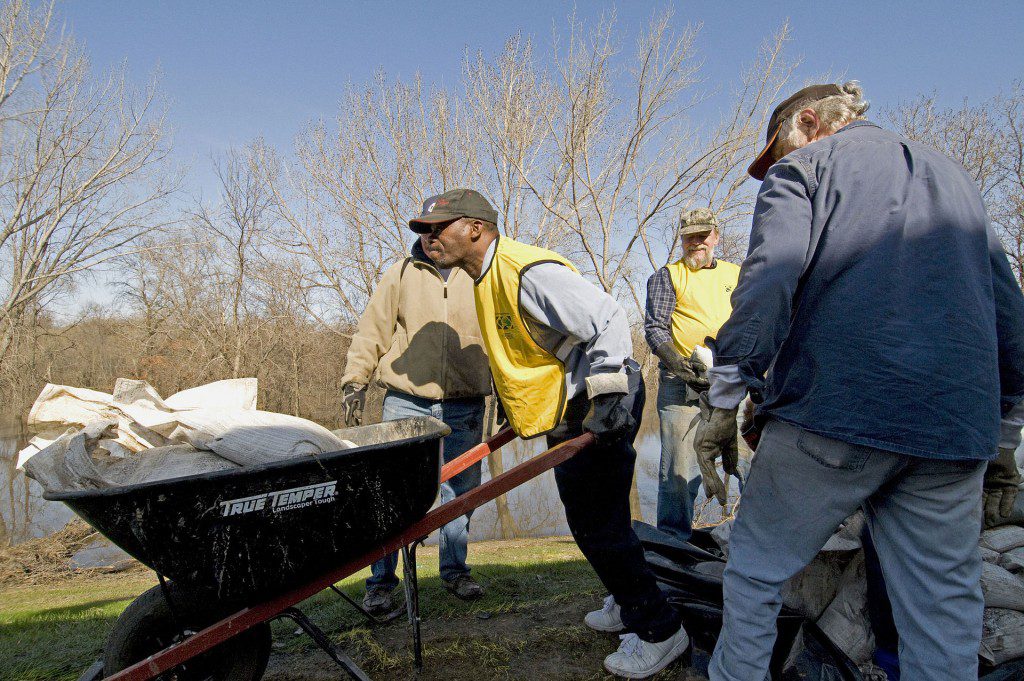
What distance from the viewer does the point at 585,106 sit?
827 cm

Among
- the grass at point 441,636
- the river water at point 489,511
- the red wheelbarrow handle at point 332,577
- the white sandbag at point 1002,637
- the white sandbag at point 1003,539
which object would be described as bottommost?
the river water at point 489,511

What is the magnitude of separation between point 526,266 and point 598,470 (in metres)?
0.81

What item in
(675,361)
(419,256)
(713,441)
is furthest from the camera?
(675,361)

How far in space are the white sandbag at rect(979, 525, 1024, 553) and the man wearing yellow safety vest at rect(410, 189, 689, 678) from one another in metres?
1.37

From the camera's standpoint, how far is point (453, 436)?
3365mm

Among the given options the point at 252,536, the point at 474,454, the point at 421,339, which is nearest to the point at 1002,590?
the point at 474,454

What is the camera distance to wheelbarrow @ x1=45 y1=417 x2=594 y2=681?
1571 millimetres

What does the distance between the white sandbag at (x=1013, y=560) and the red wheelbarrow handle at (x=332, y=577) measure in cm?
181

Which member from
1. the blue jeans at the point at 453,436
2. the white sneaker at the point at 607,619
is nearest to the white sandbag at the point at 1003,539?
the white sneaker at the point at 607,619

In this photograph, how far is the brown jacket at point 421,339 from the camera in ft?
10.9

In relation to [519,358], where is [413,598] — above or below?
below

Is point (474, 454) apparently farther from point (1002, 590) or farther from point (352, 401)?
point (1002, 590)

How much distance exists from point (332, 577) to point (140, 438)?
724mm

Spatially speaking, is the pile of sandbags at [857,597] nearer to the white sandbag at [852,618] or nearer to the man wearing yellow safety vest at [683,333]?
the white sandbag at [852,618]
